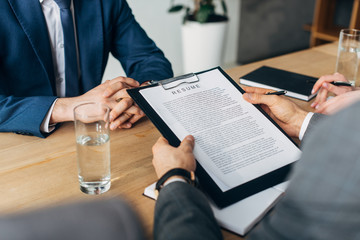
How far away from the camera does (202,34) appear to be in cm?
319

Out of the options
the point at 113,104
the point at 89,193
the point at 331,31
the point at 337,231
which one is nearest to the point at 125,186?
the point at 89,193

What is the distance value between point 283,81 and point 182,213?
0.91 m

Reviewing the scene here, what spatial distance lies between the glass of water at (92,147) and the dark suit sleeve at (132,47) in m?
0.70

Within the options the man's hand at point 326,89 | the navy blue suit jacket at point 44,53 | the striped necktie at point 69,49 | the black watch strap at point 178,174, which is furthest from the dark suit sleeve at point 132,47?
the black watch strap at point 178,174

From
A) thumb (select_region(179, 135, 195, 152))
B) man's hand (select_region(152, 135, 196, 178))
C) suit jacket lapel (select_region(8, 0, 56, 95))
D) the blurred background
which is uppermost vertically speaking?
suit jacket lapel (select_region(8, 0, 56, 95))

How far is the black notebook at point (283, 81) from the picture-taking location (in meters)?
1.29

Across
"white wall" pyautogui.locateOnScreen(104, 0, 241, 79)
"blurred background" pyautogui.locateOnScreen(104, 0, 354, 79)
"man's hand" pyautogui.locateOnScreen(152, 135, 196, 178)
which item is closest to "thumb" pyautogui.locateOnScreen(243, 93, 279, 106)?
"man's hand" pyautogui.locateOnScreen(152, 135, 196, 178)

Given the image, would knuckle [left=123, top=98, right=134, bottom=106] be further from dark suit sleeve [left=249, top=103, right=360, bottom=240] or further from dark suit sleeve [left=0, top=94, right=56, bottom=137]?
dark suit sleeve [left=249, top=103, right=360, bottom=240]

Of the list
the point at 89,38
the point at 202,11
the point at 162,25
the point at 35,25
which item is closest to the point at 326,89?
the point at 89,38

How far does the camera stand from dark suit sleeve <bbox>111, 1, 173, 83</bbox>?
1503 millimetres

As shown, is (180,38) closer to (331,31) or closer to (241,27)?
(241,27)

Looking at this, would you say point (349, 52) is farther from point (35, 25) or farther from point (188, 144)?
point (35, 25)

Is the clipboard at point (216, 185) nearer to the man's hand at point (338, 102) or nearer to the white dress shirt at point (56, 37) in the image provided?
the man's hand at point (338, 102)

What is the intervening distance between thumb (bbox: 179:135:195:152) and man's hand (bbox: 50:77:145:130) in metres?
0.30
